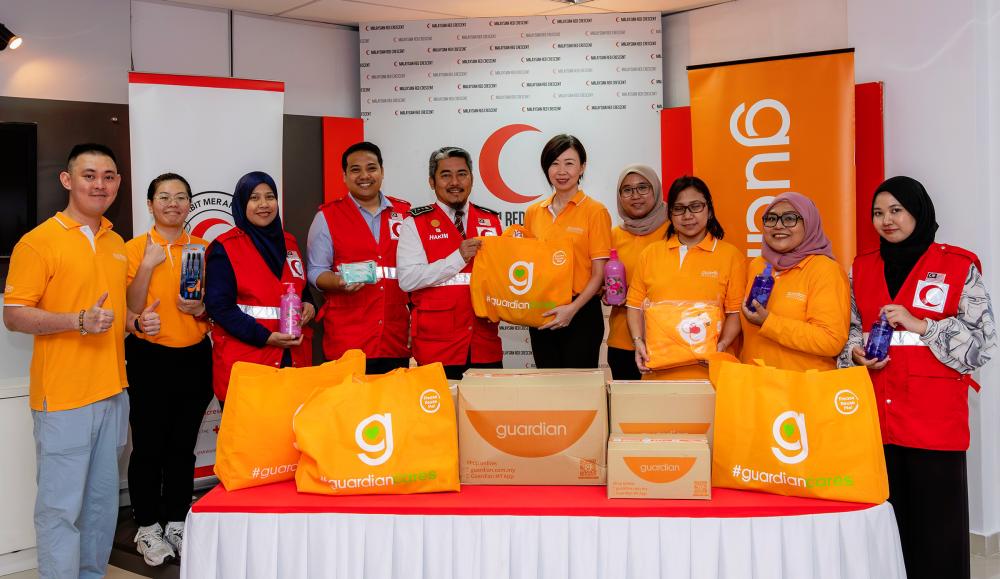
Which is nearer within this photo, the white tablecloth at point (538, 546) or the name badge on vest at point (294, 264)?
the white tablecloth at point (538, 546)

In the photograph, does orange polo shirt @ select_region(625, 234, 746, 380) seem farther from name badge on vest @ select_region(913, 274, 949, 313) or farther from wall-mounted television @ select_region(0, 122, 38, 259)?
wall-mounted television @ select_region(0, 122, 38, 259)

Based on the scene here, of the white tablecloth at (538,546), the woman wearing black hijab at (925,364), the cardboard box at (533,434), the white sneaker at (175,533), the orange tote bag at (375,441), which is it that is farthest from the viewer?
the white sneaker at (175,533)

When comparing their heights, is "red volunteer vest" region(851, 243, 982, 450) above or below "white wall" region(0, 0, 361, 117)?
below

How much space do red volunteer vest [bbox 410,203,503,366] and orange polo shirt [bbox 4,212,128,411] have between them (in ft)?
4.07

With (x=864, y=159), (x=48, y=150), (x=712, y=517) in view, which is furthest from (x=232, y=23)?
(x=712, y=517)

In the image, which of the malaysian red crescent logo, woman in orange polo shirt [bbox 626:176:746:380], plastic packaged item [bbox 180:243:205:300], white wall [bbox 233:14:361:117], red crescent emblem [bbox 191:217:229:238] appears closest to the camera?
woman in orange polo shirt [bbox 626:176:746:380]

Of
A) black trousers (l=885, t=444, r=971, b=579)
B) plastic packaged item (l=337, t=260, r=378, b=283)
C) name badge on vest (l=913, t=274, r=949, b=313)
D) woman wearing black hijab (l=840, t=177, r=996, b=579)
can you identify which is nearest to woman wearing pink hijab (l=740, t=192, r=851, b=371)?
woman wearing black hijab (l=840, t=177, r=996, b=579)

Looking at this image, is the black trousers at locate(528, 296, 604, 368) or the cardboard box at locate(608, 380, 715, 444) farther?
the black trousers at locate(528, 296, 604, 368)

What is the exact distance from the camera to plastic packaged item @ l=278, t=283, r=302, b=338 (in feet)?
10.7

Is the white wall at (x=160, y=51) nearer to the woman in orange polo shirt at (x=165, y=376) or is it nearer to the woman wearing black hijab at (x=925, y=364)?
the woman in orange polo shirt at (x=165, y=376)

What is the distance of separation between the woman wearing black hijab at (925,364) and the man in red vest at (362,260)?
191cm

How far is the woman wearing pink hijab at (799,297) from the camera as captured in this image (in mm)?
2795

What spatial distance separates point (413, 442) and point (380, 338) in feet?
4.86

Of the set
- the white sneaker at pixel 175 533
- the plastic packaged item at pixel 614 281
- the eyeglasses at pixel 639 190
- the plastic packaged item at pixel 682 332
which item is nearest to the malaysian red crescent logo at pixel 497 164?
the eyeglasses at pixel 639 190
